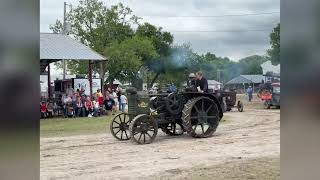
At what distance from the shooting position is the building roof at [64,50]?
16.0 meters

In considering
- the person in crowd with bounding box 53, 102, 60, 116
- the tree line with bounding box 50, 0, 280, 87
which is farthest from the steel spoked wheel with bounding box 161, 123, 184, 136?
the tree line with bounding box 50, 0, 280, 87

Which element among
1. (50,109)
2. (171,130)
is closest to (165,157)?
(171,130)

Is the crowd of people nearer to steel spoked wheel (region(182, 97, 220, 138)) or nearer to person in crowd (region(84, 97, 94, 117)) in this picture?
person in crowd (region(84, 97, 94, 117))

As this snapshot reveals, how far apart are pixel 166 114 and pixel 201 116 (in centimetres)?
73

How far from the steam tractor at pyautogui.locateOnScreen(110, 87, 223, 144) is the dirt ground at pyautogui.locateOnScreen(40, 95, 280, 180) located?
26cm

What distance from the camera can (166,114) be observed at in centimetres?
899

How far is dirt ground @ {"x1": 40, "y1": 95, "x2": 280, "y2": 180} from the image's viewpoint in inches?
217

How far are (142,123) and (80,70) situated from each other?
2644 centimetres

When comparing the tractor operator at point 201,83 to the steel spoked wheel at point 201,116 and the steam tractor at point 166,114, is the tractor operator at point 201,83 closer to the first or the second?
the steam tractor at point 166,114

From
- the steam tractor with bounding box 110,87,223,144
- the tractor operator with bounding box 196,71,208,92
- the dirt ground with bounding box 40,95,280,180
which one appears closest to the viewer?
the dirt ground with bounding box 40,95,280,180

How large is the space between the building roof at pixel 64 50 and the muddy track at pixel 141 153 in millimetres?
6770

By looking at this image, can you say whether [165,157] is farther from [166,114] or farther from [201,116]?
[201,116]

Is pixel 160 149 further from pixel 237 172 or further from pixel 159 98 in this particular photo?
pixel 237 172

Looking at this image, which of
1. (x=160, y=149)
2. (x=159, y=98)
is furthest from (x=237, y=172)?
(x=159, y=98)
